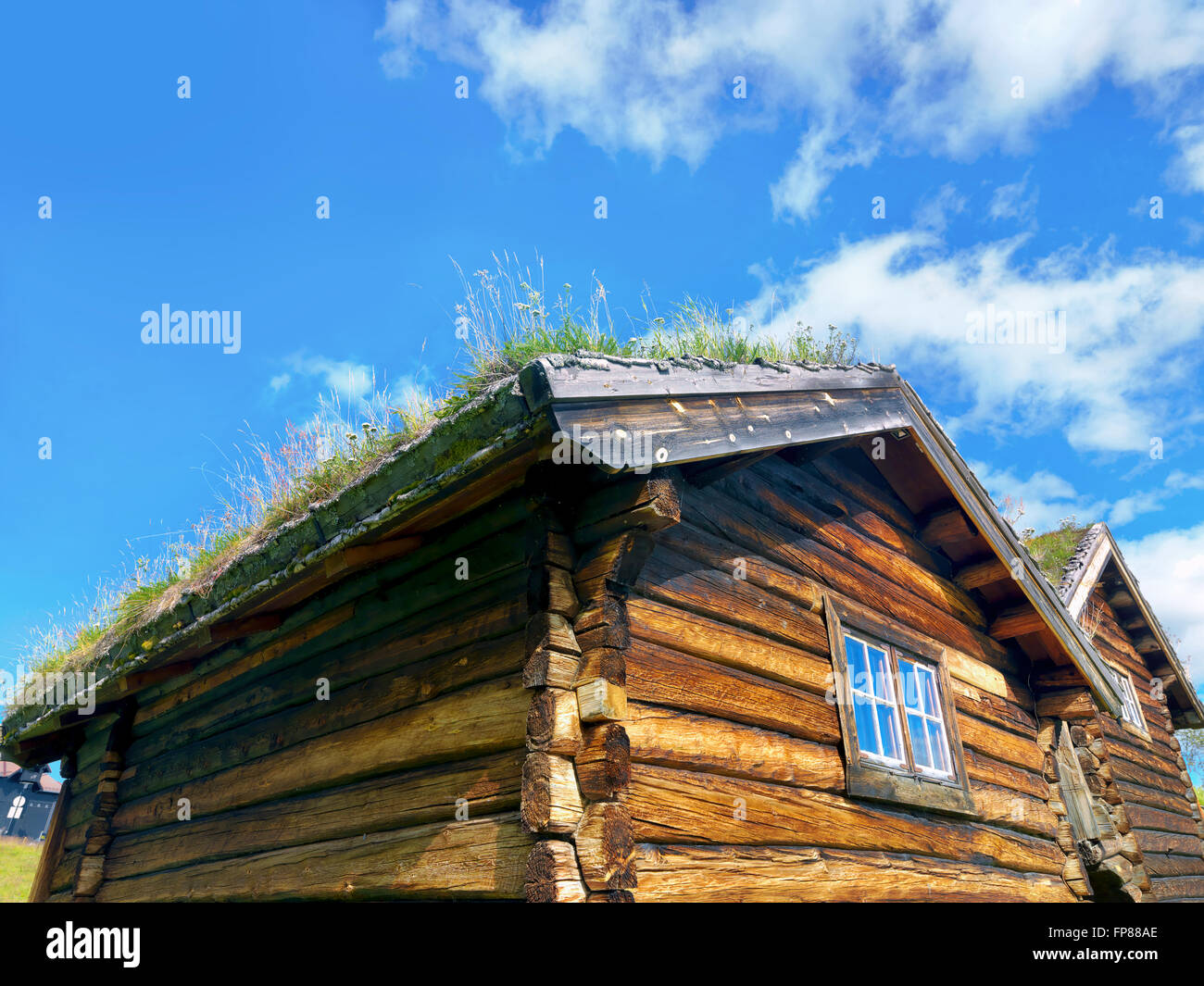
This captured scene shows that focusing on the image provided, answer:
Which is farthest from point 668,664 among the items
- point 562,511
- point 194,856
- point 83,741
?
point 83,741

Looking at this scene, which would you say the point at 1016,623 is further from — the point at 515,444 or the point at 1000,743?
the point at 515,444

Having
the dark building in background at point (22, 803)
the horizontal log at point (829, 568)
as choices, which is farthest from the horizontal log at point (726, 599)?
the dark building in background at point (22, 803)

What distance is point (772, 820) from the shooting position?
13.3ft

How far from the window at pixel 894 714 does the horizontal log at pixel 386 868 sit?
230 cm

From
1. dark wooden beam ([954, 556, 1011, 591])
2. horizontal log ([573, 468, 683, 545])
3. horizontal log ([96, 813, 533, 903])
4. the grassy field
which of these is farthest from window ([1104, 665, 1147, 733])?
the grassy field

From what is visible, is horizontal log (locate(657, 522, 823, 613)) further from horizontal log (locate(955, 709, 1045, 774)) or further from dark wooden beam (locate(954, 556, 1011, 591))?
dark wooden beam (locate(954, 556, 1011, 591))

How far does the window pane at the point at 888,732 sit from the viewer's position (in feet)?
17.5

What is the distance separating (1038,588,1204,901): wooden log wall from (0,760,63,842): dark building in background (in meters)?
34.9

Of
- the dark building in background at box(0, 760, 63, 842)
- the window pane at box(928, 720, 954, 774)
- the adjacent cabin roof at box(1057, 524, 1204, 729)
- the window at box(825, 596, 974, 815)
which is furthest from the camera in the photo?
the dark building in background at box(0, 760, 63, 842)

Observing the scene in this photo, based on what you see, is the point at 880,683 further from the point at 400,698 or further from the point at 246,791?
the point at 246,791

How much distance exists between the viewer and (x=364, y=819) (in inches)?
161

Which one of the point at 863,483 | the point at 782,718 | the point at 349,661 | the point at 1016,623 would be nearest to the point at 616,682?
the point at 782,718

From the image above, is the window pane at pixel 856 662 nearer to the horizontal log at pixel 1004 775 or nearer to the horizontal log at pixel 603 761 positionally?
the horizontal log at pixel 1004 775

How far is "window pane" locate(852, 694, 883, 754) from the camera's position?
5.11 metres
